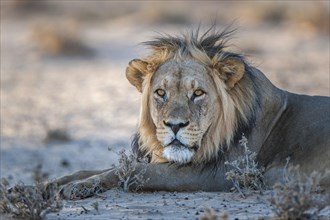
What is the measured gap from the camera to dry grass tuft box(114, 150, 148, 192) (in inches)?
290

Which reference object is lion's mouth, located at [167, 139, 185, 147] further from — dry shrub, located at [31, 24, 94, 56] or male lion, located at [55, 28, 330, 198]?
dry shrub, located at [31, 24, 94, 56]

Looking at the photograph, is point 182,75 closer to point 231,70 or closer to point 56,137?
point 231,70

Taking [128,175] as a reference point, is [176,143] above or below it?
above

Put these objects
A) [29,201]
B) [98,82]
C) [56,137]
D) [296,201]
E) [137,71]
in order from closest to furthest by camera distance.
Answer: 1. [296,201]
2. [29,201]
3. [137,71]
4. [56,137]
5. [98,82]

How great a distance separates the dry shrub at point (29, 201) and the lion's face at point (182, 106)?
38.6 inches

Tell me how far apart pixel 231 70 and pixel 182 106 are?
0.50 meters

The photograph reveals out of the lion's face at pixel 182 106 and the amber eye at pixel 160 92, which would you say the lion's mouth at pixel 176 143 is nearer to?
the lion's face at pixel 182 106

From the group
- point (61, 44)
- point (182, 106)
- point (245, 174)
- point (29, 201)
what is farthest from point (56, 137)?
point (61, 44)

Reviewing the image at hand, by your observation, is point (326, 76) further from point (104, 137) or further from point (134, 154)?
point (134, 154)

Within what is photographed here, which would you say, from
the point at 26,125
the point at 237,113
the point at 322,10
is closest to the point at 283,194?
the point at 237,113

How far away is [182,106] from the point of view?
23.9ft

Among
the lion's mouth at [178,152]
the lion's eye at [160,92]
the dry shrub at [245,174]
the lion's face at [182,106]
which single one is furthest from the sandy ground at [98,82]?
the lion's eye at [160,92]

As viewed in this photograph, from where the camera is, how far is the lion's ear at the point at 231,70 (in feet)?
24.7

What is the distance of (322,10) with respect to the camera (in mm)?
22719
